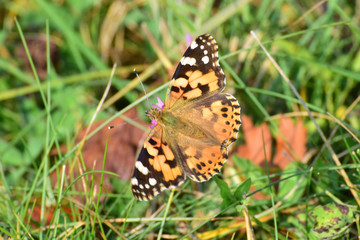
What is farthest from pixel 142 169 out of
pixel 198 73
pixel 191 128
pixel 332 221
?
pixel 332 221

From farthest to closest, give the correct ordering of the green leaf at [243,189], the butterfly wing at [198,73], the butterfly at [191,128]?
the butterfly wing at [198,73] → the butterfly at [191,128] → the green leaf at [243,189]

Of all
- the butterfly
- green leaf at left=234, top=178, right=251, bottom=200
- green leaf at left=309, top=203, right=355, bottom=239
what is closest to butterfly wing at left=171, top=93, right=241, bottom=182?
the butterfly

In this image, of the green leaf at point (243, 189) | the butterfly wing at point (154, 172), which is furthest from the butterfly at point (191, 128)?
the green leaf at point (243, 189)

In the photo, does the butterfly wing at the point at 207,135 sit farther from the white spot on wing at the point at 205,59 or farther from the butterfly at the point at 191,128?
the white spot on wing at the point at 205,59

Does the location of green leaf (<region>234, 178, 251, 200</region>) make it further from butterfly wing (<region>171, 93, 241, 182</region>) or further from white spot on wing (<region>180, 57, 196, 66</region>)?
white spot on wing (<region>180, 57, 196, 66</region>)

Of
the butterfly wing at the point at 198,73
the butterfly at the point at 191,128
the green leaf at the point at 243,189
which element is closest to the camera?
the green leaf at the point at 243,189

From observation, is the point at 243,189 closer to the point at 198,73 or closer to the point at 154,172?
the point at 154,172

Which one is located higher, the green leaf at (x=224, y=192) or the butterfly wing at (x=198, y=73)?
the butterfly wing at (x=198, y=73)

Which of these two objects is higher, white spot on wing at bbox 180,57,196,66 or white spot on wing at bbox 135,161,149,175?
white spot on wing at bbox 180,57,196,66
